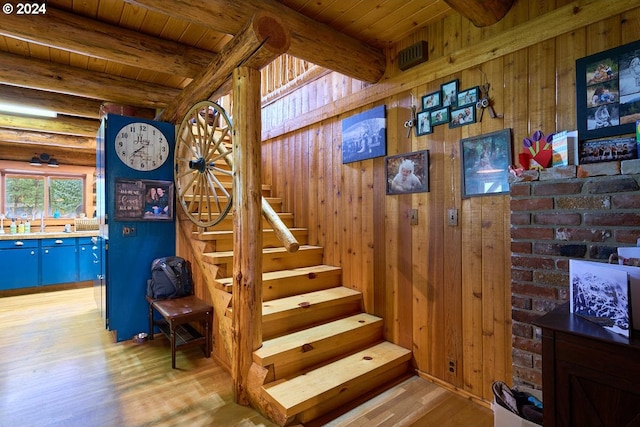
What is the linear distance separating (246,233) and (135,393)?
1443 mm

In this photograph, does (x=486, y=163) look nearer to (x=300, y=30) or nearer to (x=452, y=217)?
(x=452, y=217)

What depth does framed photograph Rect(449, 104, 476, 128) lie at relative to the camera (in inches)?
87.5

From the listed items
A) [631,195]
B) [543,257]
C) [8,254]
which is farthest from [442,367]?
[8,254]

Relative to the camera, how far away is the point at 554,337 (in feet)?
3.84

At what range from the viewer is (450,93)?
2342 mm

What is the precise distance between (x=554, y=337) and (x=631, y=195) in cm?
83

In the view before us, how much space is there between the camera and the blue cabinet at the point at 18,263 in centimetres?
499

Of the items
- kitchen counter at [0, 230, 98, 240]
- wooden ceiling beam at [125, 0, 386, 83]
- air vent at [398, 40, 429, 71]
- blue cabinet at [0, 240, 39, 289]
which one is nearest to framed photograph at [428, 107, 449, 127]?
air vent at [398, 40, 429, 71]

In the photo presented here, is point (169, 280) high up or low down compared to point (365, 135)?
down

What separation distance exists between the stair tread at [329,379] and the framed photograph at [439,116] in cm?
181

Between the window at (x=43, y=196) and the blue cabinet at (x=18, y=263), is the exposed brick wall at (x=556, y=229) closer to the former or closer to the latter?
the blue cabinet at (x=18, y=263)

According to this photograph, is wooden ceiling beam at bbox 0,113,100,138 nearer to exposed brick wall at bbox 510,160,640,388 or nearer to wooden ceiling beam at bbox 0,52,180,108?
Answer: wooden ceiling beam at bbox 0,52,180,108

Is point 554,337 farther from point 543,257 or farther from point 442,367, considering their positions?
point 442,367

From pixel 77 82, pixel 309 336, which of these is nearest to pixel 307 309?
pixel 309 336
